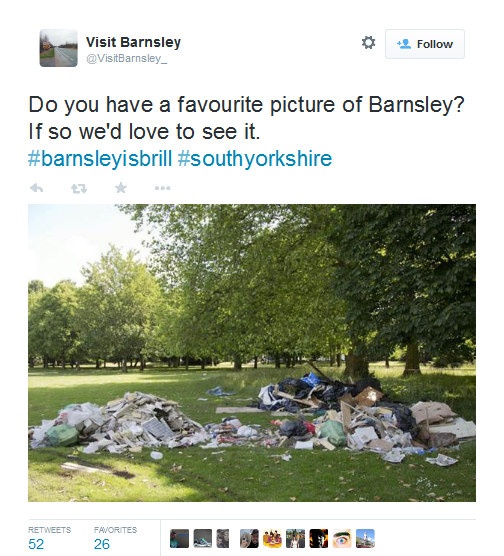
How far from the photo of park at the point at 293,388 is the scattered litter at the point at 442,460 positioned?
9cm

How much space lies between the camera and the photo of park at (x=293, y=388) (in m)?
8.52
